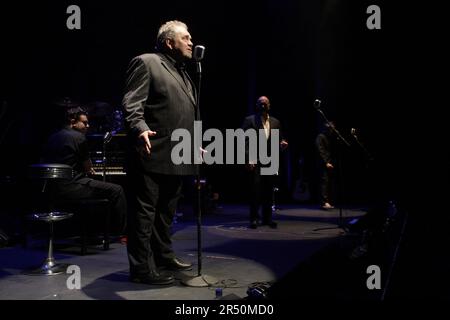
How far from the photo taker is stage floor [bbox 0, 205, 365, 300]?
287 centimetres

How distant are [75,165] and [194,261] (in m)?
1.72

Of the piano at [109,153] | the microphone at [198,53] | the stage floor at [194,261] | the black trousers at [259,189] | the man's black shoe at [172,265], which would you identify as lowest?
the stage floor at [194,261]

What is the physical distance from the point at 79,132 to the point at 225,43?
5.78 m

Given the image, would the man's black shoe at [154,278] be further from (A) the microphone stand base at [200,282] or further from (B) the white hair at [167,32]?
(B) the white hair at [167,32]

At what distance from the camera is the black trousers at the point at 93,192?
439 cm

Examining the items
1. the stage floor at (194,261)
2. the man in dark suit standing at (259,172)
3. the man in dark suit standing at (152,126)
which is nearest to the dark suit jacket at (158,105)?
the man in dark suit standing at (152,126)

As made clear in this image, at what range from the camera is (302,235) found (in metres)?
5.24

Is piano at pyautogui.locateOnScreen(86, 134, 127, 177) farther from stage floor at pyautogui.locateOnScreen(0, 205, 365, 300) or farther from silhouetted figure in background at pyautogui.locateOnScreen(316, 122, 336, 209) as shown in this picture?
silhouetted figure in background at pyautogui.locateOnScreen(316, 122, 336, 209)

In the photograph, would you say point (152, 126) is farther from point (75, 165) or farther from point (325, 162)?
point (325, 162)

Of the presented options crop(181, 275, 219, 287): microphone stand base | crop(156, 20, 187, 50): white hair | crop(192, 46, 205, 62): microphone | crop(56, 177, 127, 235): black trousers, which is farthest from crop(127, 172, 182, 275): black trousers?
crop(56, 177, 127, 235): black trousers

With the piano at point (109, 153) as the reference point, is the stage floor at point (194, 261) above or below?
below

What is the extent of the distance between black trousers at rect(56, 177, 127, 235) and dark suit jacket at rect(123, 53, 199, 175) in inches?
65.2

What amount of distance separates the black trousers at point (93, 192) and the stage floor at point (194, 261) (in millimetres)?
456
